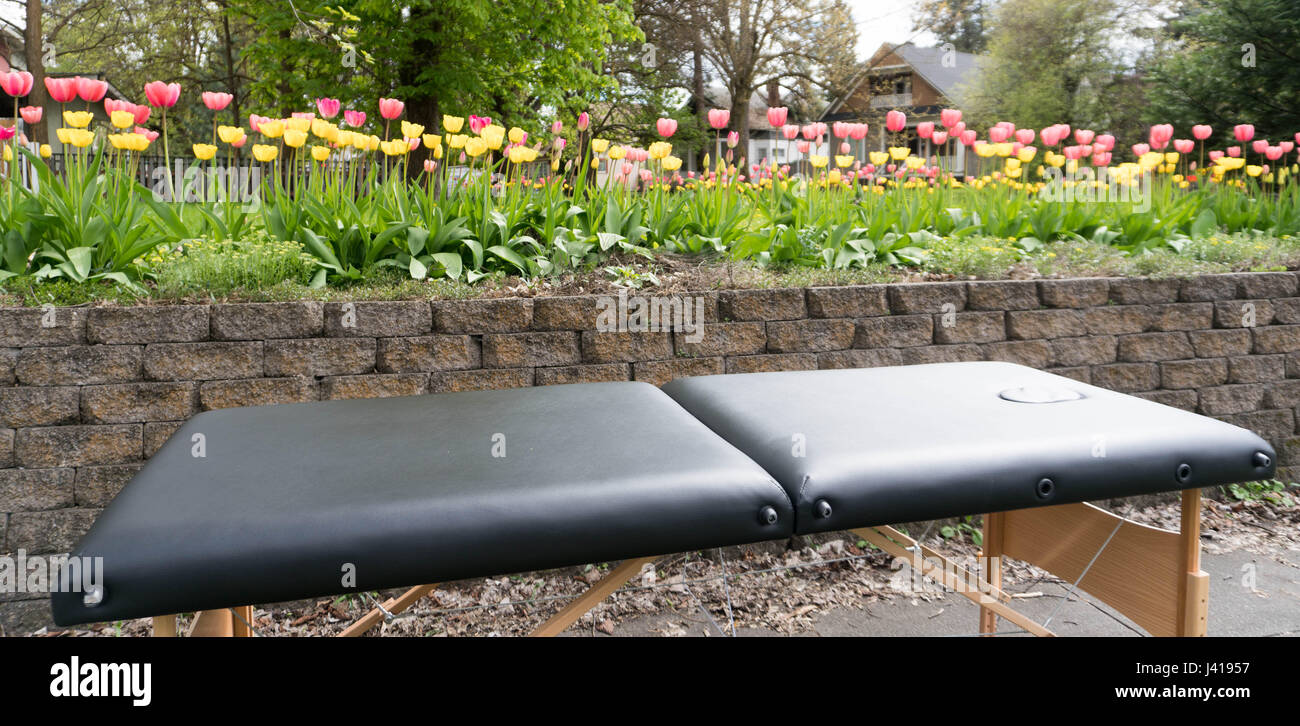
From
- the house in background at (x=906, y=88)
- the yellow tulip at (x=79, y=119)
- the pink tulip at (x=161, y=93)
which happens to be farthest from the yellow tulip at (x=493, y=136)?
the house in background at (x=906, y=88)

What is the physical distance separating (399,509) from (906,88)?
1403 inches

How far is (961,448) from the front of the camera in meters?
1.43

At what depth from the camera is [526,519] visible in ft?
3.85

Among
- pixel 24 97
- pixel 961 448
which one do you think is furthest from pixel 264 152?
pixel 24 97

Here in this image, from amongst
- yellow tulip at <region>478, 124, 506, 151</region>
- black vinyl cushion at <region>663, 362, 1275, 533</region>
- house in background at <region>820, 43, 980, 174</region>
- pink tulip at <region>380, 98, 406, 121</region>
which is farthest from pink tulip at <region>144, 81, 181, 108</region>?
house in background at <region>820, 43, 980, 174</region>

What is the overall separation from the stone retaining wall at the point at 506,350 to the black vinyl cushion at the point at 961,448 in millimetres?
1216

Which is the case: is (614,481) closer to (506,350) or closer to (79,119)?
(506,350)
